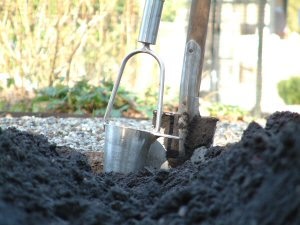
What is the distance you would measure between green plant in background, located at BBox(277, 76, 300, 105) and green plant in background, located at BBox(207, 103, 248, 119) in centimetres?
542

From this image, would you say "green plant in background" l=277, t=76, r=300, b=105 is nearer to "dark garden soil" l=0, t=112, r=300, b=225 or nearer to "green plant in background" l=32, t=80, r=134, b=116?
"green plant in background" l=32, t=80, r=134, b=116

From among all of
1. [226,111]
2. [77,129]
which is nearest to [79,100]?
[226,111]

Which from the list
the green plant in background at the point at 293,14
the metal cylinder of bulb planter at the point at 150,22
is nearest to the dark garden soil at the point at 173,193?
the metal cylinder of bulb planter at the point at 150,22

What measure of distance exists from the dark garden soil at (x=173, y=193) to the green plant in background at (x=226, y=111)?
21.5ft

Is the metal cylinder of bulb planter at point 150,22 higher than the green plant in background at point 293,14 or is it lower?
lower

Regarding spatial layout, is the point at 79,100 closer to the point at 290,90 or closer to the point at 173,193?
the point at 173,193

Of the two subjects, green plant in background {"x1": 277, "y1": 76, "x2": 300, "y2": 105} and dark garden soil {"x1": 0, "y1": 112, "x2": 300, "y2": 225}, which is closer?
dark garden soil {"x1": 0, "y1": 112, "x2": 300, "y2": 225}

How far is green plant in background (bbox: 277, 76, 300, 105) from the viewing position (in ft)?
52.3

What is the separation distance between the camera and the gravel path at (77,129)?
6508 millimetres

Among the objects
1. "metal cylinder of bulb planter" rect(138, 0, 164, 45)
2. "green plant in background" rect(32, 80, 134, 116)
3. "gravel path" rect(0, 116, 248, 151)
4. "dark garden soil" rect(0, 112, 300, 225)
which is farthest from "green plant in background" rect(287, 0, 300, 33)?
"dark garden soil" rect(0, 112, 300, 225)

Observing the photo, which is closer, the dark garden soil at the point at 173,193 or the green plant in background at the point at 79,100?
the dark garden soil at the point at 173,193

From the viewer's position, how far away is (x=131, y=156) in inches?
194

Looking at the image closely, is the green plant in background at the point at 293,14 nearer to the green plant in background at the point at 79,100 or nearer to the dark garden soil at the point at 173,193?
the green plant in background at the point at 79,100

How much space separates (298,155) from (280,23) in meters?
19.5
